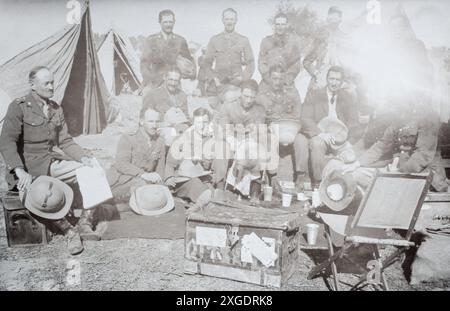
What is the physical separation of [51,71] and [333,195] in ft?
11.5

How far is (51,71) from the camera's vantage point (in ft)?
13.8

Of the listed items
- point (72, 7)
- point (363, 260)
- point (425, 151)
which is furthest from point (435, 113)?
point (72, 7)

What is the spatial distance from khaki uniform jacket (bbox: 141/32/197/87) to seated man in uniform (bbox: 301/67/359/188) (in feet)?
4.99

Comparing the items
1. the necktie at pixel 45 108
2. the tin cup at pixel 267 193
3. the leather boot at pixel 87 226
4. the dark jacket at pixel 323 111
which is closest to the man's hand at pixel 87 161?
the leather boot at pixel 87 226

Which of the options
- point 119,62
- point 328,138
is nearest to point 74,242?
point 119,62

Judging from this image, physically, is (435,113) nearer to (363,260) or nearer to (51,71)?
(363,260)

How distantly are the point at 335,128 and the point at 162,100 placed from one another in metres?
2.05

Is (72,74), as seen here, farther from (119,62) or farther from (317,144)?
(317,144)

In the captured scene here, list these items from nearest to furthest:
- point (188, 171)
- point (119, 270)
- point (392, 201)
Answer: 1. point (392, 201)
2. point (119, 270)
3. point (188, 171)

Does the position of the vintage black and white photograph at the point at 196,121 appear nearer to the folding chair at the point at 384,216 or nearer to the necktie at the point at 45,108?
the necktie at the point at 45,108

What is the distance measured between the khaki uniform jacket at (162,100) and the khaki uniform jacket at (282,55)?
996 mm

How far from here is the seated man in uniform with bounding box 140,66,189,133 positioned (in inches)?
168

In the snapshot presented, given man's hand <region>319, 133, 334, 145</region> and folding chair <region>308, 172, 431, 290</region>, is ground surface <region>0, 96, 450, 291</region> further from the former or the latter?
man's hand <region>319, 133, 334, 145</region>

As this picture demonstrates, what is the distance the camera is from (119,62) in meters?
4.30
